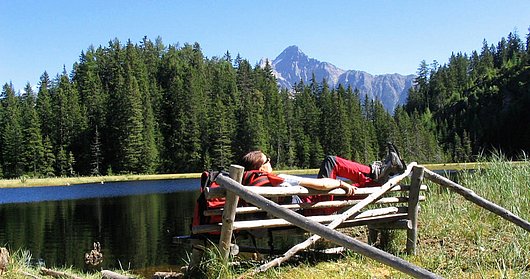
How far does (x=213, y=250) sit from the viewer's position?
5984 millimetres

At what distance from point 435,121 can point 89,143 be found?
87.7m

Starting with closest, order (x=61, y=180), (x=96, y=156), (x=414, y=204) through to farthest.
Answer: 1. (x=414, y=204)
2. (x=61, y=180)
3. (x=96, y=156)

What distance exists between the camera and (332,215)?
261 inches

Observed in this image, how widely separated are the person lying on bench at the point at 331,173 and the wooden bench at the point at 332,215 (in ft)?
0.42

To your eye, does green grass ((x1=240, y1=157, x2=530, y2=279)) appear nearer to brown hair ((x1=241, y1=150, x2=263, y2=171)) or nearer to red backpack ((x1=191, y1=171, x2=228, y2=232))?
red backpack ((x1=191, y1=171, x2=228, y2=232))

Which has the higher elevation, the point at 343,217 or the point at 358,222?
the point at 343,217

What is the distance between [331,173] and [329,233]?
2438mm

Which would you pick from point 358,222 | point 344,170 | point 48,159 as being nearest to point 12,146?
point 48,159

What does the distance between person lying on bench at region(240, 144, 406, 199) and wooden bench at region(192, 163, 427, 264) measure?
0.42ft

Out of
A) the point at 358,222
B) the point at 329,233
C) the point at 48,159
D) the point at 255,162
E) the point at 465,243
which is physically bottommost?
the point at 48,159

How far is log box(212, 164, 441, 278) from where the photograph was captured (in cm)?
433

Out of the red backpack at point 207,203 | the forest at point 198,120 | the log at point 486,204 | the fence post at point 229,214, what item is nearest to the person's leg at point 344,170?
the log at point 486,204

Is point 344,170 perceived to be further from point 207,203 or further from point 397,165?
point 207,203

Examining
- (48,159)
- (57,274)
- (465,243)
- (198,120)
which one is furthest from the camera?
(198,120)
